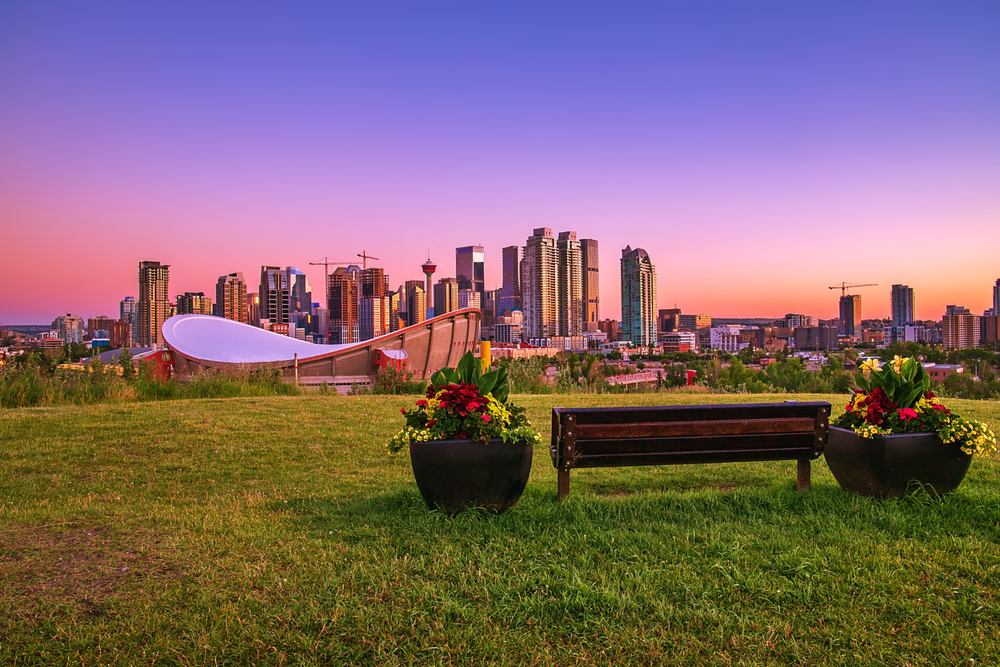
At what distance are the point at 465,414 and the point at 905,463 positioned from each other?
3.03m

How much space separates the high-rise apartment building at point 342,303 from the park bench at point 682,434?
111m

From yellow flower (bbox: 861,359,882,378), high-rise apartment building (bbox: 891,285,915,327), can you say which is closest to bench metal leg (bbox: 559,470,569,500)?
yellow flower (bbox: 861,359,882,378)

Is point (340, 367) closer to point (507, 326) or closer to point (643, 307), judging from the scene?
point (507, 326)

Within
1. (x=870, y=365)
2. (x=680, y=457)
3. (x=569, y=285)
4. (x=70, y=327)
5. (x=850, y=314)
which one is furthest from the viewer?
(x=569, y=285)

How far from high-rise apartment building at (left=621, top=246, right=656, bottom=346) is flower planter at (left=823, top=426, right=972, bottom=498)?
155674mm

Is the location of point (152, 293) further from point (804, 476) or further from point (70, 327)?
point (804, 476)

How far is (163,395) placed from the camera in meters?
12.2

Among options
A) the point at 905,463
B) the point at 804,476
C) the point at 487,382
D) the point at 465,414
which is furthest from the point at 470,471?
the point at 905,463

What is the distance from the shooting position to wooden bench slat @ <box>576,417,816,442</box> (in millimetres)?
4113

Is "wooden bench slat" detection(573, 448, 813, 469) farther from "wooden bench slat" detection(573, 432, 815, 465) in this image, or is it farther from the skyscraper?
the skyscraper

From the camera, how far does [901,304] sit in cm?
10950

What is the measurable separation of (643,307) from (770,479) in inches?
6438

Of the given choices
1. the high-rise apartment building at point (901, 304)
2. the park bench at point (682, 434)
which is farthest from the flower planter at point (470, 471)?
the high-rise apartment building at point (901, 304)

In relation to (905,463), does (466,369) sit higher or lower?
higher
